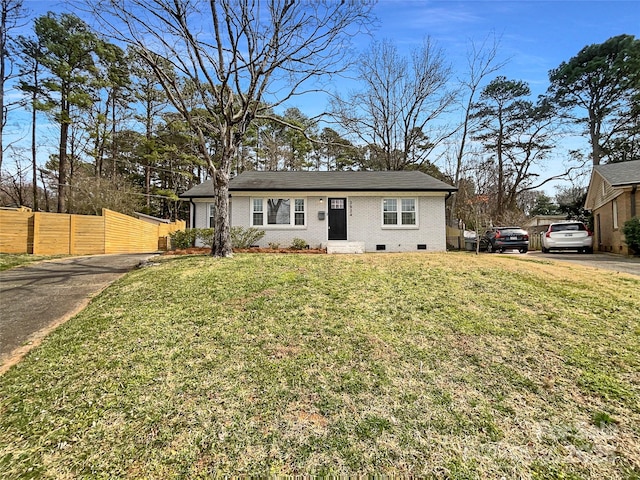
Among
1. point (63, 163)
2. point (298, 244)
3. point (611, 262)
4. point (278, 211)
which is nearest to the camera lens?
point (611, 262)

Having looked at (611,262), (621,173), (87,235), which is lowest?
(611,262)

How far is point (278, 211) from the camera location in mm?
13375

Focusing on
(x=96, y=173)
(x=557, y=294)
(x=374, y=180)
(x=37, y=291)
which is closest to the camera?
(x=557, y=294)

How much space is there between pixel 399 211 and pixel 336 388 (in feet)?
36.8

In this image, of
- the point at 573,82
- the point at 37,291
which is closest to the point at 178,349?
the point at 37,291

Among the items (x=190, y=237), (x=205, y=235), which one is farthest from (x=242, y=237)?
(x=190, y=237)

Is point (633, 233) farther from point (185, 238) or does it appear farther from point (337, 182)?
point (185, 238)

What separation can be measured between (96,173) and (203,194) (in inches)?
599

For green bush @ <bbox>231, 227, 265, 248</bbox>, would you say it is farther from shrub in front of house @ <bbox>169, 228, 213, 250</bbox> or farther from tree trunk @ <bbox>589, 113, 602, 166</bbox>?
tree trunk @ <bbox>589, 113, 602, 166</bbox>

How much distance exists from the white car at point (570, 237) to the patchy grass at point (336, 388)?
1073 cm

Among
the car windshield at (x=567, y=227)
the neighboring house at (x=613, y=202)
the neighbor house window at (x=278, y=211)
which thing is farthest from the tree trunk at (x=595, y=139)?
the neighbor house window at (x=278, y=211)

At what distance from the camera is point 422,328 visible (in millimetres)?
4195

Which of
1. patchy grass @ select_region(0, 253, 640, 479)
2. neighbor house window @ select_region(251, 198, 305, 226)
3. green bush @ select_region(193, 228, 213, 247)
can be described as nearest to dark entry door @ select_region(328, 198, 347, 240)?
neighbor house window @ select_region(251, 198, 305, 226)

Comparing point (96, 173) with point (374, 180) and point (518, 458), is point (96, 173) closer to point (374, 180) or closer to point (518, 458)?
point (374, 180)
